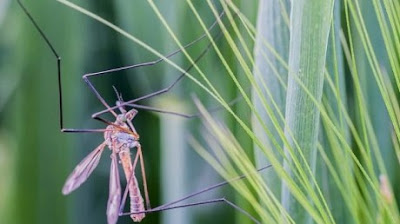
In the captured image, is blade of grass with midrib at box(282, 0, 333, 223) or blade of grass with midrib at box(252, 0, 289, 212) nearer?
blade of grass with midrib at box(282, 0, 333, 223)

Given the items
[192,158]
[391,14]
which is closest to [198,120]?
Answer: [192,158]

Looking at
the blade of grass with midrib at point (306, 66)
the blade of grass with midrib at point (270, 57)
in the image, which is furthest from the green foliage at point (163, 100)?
the blade of grass with midrib at point (306, 66)

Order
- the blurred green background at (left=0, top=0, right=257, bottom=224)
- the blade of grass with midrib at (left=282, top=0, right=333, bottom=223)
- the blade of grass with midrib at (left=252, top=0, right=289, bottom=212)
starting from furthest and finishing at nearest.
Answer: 1. the blurred green background at (left=0, top=0, right=257, bottom=224)
2. the blade of grass with midrib at (left=252, top=0, right=289, bottom=212)
3. the blade of grass with midrib at (left=282, top=0, right=333, bottom=223)

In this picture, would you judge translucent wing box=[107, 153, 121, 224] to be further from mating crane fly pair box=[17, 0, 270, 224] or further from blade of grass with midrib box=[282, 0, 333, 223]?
blade of grass with midrib box=[282, 0, 333, 223]

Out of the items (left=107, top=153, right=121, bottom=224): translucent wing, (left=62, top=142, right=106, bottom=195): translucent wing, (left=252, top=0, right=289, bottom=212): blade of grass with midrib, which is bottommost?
(left=107, top=153, right=121, bottom=224): translucent wing

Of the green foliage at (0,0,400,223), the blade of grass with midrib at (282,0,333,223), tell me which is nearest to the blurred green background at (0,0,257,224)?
the green foliage at (0,0,400,223)

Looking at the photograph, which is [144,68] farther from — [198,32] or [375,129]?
[375,129]

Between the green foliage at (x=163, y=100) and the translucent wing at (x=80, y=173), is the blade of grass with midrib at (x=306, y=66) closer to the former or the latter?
the green foliage at (x=163, y=100)
